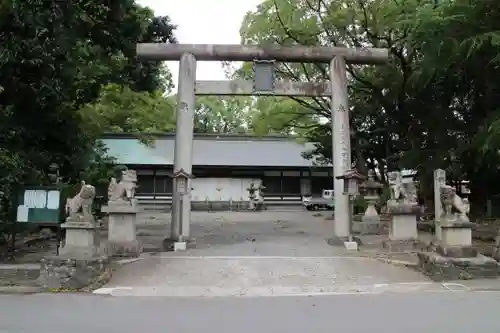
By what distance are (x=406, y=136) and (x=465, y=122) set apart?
424cm

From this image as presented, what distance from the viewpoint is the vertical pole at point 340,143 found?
13930mm

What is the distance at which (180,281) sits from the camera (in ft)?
31.5

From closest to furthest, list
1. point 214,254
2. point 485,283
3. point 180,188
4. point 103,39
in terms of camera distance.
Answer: point 485,283 → point 214,254 → point 180,188 → point 103,39

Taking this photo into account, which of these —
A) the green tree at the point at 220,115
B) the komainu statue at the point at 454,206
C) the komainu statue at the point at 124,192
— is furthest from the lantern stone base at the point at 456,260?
the green tree at the point at 220,115

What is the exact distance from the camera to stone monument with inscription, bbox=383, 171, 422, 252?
1300cm

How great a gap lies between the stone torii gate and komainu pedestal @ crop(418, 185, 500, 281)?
393 centimetres

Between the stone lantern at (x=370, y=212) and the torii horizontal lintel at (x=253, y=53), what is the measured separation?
21.3ft

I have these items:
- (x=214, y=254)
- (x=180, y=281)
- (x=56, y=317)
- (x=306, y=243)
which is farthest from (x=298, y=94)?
(x=56, y=317)

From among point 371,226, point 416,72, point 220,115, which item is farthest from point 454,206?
point 220,115

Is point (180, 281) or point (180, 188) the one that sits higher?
point (180, 188)

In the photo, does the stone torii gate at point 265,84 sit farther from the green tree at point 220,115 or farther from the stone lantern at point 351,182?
the green tree at point 220,115

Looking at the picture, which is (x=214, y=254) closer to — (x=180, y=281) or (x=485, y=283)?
(x=180, y=281)

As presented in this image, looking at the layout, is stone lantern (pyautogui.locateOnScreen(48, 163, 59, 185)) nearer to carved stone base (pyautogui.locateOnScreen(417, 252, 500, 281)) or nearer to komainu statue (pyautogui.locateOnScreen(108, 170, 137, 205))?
komainu statue (pyautogui.locateOnScreen(108, 170, 137, 205))

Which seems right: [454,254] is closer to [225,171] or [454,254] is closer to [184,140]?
→ [184,140]
